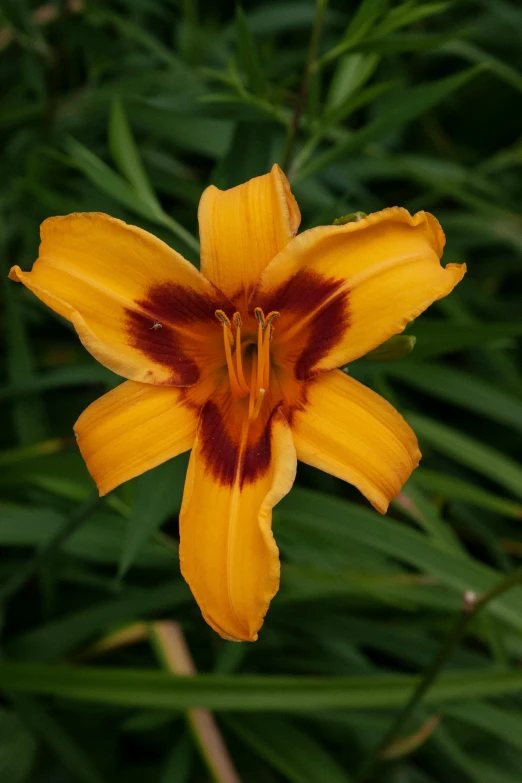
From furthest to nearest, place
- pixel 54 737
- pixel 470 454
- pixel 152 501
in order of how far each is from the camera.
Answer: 1. pixel 470 454
2. pixel 54 737
3. pixel 152 501

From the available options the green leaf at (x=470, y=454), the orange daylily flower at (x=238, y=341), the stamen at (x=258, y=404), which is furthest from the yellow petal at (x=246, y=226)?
the green leaf at (x=470, y=454)

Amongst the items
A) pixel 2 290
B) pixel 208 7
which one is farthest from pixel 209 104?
pixel 208 7

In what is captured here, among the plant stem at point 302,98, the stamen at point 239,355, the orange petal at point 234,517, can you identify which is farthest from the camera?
the plant stem at point 302,98

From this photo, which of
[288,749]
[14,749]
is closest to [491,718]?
[288,749]

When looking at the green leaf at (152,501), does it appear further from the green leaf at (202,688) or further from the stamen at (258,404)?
the green leaf at (202,688)

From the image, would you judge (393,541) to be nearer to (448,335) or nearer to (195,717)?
(448,335)

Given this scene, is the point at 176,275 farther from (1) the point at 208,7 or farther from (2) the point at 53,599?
(1) the point at 208,7
